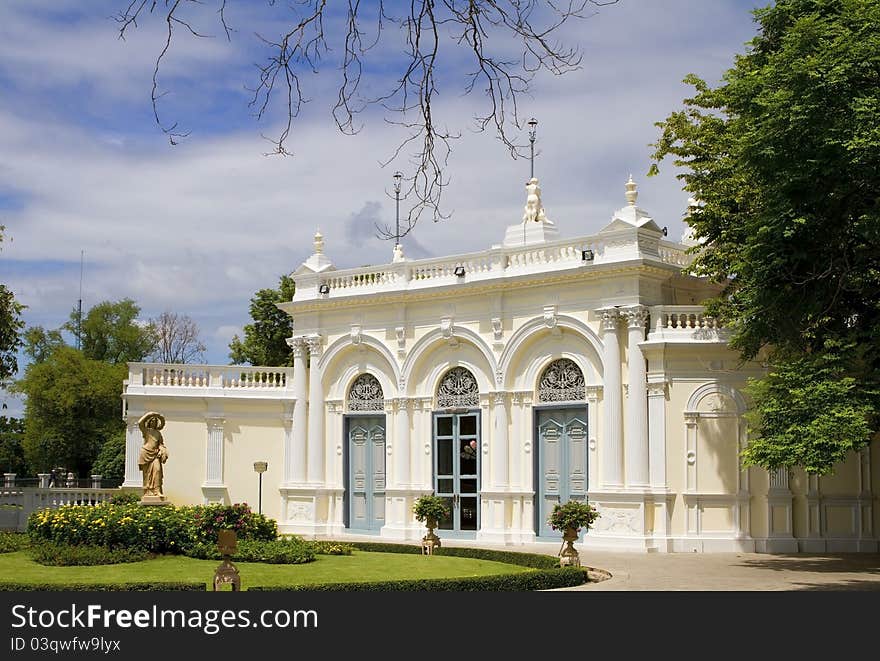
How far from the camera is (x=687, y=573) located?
734 inches

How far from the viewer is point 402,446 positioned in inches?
1081

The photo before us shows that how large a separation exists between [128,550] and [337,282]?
457 inches

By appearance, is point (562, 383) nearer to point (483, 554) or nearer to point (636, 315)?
point (636, 315)

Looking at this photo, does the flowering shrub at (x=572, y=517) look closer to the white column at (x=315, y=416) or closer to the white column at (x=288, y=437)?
the white column at (x=315, y=416)

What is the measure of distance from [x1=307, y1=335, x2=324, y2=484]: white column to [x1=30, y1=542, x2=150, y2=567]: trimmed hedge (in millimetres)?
9697

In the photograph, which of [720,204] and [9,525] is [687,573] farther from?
[9,525]

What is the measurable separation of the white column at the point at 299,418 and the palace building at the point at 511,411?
0.06 metres

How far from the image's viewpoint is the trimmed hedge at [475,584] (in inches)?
577

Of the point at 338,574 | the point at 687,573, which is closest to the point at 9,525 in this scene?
the point at 338,574

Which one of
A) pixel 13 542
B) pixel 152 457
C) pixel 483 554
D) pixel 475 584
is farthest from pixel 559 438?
pixel 13 542

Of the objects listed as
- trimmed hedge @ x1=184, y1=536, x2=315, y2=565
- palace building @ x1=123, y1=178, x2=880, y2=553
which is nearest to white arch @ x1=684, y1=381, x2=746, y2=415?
palace building @ x1=123, y1=178, x2=880, y2=553

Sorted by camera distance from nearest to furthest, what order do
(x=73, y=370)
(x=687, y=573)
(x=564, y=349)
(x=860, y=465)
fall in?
1. (x=687, y=573)
2. (x=860, y=465)
3. (x=564, y=349)
4. (x=73, y=370)

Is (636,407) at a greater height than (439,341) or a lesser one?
Result: lesser

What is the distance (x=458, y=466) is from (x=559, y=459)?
2.68 meters
